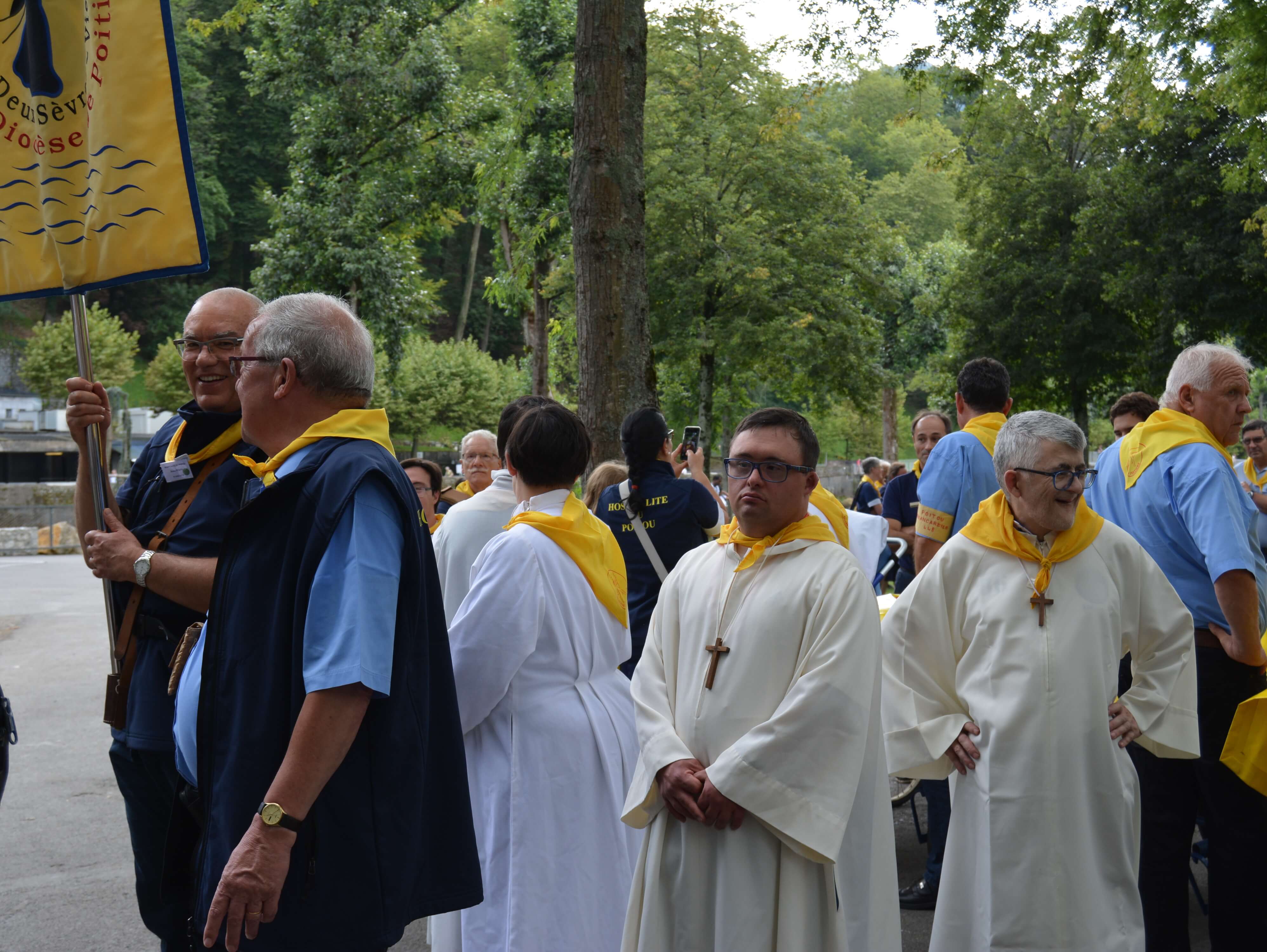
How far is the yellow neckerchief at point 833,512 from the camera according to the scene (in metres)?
5.98

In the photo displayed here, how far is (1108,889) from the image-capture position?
12.1 feet

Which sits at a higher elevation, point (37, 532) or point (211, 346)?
point (211, 346)

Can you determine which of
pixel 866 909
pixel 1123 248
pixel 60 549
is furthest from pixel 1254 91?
pixel 60 549

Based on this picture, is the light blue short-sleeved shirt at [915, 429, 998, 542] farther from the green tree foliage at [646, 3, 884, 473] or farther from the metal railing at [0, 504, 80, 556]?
the metal railing at [0, 504, 80, 556]

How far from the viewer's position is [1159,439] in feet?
15.4

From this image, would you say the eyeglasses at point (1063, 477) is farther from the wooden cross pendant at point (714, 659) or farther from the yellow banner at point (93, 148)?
the yellow banner at point (93, 148)

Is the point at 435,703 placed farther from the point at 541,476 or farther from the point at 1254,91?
the point at 1254,91

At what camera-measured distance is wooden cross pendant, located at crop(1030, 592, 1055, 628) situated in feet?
12.4

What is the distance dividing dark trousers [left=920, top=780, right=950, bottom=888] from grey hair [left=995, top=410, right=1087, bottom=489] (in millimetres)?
2002

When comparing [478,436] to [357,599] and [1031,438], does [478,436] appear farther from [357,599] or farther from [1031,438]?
[357,599]

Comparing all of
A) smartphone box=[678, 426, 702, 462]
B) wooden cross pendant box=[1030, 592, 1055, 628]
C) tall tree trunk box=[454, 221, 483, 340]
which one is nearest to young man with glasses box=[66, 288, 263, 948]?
wooden cross pendant box=[1030, 592, 1055, 628]

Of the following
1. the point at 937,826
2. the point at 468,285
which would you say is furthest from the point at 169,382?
the point at 937,826

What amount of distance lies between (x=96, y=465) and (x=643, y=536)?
265cm

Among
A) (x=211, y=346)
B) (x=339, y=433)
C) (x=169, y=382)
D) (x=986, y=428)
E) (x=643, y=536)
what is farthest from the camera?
(x=169, y=382)
